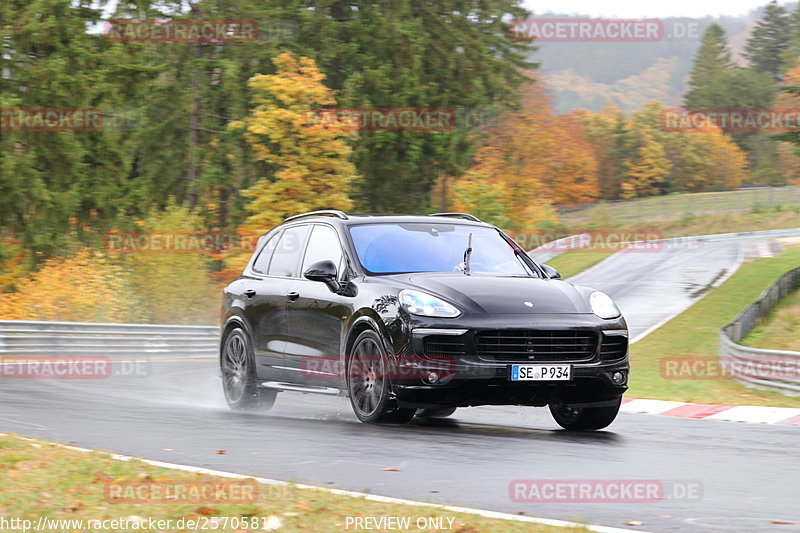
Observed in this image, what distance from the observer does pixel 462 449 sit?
843cm

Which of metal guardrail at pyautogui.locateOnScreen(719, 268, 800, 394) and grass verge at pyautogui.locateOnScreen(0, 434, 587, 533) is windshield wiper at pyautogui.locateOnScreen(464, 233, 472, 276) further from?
metal guardrail at pyautogui.locateOnScreen(719, 268, 800, 394)

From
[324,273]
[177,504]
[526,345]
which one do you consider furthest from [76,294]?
[177,504]

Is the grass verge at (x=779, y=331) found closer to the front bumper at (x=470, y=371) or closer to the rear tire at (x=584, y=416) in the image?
the rear tire at (x=584, y=416)

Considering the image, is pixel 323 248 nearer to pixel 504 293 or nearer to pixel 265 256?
pixel 265 256

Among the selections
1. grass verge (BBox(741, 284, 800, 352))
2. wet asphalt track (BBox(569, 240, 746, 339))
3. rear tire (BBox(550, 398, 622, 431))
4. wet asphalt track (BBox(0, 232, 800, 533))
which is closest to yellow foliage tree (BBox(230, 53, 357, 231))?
wet asphalt track (BBox(569, 240, 746, 339))

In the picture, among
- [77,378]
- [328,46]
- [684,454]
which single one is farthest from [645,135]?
[684,454]

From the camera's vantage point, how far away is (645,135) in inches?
4373

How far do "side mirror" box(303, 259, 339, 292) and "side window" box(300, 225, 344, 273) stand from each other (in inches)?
8.2

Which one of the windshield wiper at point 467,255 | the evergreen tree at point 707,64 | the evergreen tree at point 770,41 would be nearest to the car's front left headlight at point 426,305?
the windshield wiper at point 467,255

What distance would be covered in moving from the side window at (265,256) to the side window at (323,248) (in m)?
0.86

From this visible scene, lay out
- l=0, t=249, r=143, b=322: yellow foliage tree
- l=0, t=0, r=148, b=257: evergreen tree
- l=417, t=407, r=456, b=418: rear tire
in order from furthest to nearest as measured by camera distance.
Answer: l=0, t=0, r=148, b=257: evergreen tree < l=0, t=249, r=143, b=322: yellow foliage tree < l=417, t=407, r=456, b=418: rear tire

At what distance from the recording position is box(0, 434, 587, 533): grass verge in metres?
5.49

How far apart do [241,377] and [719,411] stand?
5.01 metres

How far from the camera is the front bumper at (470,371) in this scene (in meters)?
9.33
